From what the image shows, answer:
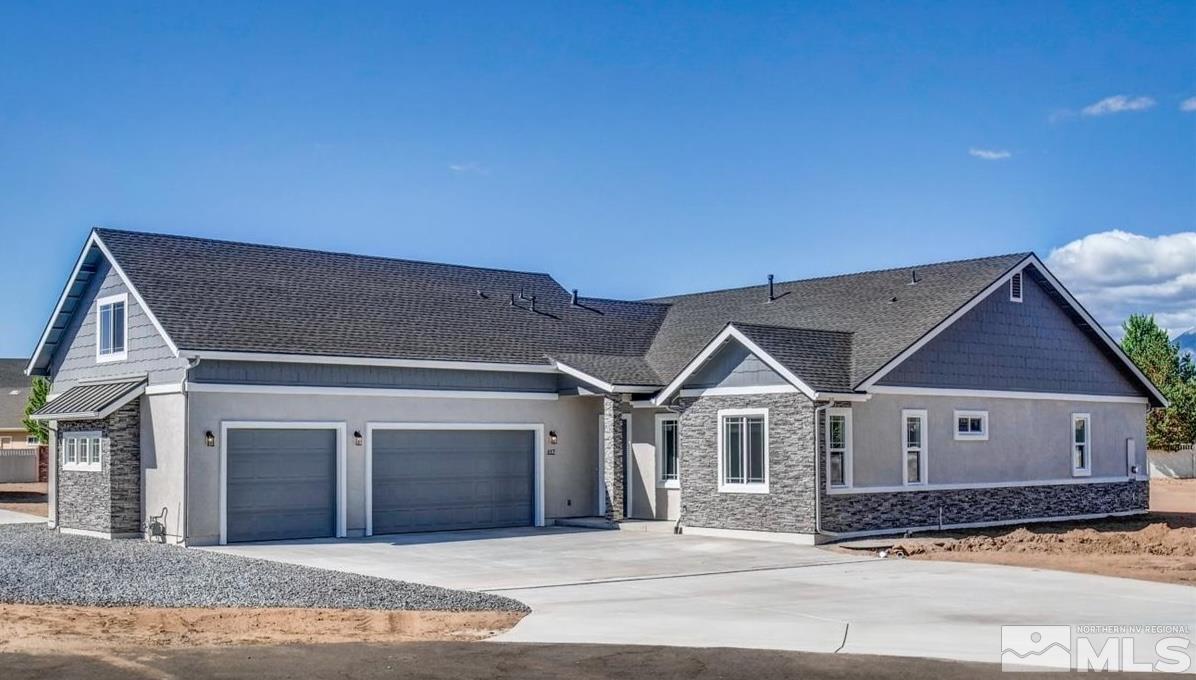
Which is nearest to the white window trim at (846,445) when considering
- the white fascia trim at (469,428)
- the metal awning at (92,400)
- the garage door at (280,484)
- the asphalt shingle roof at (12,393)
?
the white fascia trim at (469,428)

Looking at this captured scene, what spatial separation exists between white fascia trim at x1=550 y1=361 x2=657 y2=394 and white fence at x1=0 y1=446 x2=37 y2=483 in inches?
1184

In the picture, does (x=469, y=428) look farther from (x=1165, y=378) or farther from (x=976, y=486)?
(x=1165, y=378)

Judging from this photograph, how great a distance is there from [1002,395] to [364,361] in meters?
13.5

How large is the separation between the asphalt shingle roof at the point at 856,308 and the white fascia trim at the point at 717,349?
22 cm

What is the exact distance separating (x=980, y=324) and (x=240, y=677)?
65.3ft

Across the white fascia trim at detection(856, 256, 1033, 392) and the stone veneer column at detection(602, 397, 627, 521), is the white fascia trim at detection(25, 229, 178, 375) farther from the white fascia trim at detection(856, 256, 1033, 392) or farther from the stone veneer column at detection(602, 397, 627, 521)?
the white fascia trim at detection(856, 256, 1033, 392)

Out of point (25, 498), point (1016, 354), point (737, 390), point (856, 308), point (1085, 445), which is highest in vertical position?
point (856, 308)

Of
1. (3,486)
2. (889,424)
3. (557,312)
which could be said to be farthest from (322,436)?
(3,486)

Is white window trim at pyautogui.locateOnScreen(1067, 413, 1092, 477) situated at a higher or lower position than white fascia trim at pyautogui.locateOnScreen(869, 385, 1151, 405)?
lower

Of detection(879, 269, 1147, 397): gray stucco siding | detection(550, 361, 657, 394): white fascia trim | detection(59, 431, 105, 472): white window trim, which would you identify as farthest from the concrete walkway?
detection(879, 269, 1147, 397): gray stucco siding

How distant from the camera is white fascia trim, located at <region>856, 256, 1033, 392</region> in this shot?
945 inches

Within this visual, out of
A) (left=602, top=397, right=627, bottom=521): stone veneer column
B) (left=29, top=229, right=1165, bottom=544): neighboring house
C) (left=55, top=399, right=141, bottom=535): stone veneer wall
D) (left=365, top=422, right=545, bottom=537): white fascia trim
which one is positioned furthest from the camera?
(left=602, top=397, right=627, bottom=521): stone veneer column

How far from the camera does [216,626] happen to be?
13.7m

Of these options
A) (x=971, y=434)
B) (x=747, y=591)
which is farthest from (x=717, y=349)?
(x=747, y=591)
